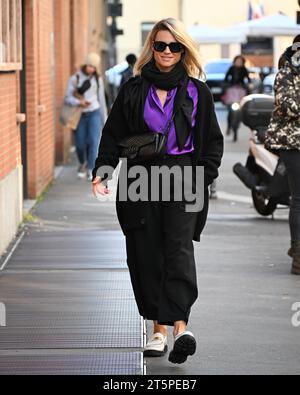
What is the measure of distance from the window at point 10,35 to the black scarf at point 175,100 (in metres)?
4.11

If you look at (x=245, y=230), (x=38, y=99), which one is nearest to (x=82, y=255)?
(x=245, y=230)

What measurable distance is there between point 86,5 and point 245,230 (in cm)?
1665

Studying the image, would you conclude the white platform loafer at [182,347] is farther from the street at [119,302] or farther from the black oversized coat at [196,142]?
the black oversized coat at [196,142]

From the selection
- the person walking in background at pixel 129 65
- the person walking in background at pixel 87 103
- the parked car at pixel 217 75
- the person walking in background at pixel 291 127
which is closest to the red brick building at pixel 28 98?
the person walking in background at pixel 87 103

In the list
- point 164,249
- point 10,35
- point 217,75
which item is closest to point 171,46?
point 164,249

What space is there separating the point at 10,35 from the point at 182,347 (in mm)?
5911

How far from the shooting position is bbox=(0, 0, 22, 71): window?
11.5 metres

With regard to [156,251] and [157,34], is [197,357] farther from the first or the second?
[157,34]

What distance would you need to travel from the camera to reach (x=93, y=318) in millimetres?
8289

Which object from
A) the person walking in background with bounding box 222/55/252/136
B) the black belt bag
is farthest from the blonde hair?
the person walking in background with bounding box 222/55/252/136

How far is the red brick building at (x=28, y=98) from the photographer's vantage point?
11727 millimetres

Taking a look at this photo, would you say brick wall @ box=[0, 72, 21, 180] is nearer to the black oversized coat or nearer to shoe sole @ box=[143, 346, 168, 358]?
the black oversized coat

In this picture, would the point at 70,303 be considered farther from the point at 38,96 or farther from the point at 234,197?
the point at 234,197

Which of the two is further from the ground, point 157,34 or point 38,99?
point 157,34
